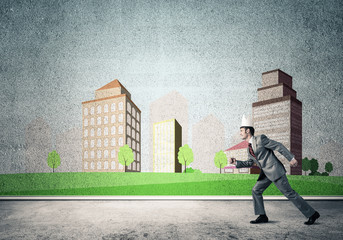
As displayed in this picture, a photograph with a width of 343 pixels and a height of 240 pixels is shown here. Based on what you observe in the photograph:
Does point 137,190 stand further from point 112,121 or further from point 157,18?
point 112,121

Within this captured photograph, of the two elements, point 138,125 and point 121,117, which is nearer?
point 121,117

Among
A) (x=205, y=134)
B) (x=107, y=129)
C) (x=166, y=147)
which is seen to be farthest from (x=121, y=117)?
(x=166, y=147)

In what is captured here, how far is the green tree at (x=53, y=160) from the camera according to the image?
4082 centimetres

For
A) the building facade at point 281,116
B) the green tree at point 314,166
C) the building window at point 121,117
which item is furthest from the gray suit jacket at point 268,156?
the green tree at point 314,166

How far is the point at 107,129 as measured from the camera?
6569cm

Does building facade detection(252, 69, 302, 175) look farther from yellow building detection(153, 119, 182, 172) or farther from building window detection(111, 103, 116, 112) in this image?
building window detection(111, 103, 116, 112)

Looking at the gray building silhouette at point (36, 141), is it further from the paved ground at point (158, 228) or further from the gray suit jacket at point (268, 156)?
the gray suit jacket at point (268, 156)

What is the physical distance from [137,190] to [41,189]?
4724 mm

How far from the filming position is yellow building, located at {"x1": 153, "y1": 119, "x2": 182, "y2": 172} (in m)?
93.1

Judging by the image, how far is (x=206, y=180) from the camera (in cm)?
1550

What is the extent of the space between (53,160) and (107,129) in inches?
955

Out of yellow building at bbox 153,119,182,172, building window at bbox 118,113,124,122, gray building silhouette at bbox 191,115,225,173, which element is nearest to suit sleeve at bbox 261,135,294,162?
gray building silhouette at bbox 191,115,225,173

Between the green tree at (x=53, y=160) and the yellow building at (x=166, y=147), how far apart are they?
53086 mm

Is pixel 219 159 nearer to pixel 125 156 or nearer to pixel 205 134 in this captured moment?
pixel 205 134
